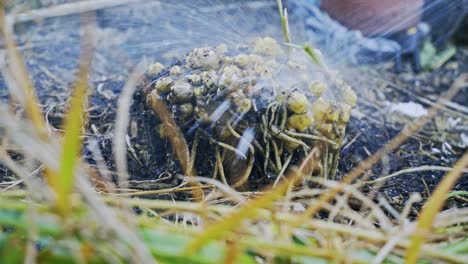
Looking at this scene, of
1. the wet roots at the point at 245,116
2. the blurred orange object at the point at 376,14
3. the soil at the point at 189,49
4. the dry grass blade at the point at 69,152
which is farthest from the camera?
the blurred orange object at the point at 376,14

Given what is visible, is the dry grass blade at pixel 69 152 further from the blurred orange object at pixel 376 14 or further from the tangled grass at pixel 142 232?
the blurred orange object at pixel 376 14

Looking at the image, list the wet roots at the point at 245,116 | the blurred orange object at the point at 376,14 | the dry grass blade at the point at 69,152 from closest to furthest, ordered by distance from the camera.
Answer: the dry grass blade at the point at 69,152 → the wet roots at the point at 245,116 → the blurred orange object at the point at 376,14

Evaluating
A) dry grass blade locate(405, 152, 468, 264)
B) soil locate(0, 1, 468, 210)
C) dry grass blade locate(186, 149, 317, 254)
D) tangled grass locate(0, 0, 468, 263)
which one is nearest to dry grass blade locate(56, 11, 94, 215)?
tangled grass locate(0, 0, 468, 263)

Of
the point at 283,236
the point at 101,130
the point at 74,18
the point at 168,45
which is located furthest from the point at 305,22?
the point at 283,236

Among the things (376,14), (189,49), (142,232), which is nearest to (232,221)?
(142,232)

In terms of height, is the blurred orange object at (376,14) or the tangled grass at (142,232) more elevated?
the blurred orange object at (376,14)

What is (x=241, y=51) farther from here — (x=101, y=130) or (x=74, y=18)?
(x=74, y=18)

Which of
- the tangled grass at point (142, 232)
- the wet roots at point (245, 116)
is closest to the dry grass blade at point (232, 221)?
the tangled grass at point (142, 232)
